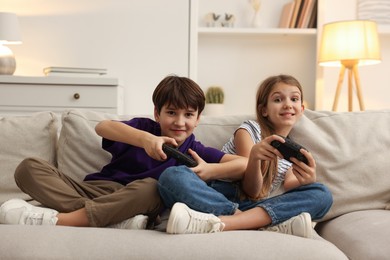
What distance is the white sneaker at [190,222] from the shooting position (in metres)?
1.55

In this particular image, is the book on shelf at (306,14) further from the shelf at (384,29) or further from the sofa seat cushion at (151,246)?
the sofa seat cushion at (151,246)

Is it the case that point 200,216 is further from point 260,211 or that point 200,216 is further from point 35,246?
point 35,246

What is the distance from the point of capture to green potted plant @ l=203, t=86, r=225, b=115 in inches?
159

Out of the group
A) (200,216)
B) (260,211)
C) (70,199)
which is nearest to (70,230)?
(70,199)

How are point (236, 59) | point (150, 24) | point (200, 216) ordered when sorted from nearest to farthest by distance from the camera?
point (200, 216)
point (150, 24)
point (236, 59)

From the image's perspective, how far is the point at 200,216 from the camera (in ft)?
5.27

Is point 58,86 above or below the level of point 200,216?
above

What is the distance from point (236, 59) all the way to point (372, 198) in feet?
7.59

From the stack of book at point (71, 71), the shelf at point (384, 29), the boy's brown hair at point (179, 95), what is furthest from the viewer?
the shelf at point (384, 29)

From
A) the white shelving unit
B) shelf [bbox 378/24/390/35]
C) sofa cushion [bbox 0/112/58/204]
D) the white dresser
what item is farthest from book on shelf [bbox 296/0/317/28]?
sofa cushion [bbox 0/112/58/204]

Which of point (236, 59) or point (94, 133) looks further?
point (236, 59)

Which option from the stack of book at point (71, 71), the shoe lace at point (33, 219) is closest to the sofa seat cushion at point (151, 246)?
the shoe lace at point (33, 219)

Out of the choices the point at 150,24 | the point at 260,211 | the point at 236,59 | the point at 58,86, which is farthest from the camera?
Answer: the point at 236,59

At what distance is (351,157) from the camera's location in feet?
6.75
